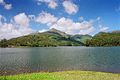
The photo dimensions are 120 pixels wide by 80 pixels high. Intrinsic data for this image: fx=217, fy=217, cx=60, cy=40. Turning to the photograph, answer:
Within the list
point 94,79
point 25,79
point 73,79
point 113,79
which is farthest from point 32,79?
point 113,79

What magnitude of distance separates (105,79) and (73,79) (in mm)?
4778

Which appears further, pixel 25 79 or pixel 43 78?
pixel 43 78

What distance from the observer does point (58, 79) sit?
97.3 feet

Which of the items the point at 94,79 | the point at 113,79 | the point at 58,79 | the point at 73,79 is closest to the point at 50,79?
the point at 58,79

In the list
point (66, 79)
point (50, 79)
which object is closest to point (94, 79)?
point (66, 79)

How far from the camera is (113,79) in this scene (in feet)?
103

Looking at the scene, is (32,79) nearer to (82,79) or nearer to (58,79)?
(58,79)

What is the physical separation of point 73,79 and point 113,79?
5.94m

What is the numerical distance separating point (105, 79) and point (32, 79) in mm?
10450

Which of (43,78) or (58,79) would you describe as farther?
(43,78)

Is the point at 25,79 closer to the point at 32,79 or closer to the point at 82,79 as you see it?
the point at 32,79

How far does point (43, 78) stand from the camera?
31.7 m

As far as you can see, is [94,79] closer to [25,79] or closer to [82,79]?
[82,79]

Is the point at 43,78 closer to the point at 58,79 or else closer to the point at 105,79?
the point at 58,79
